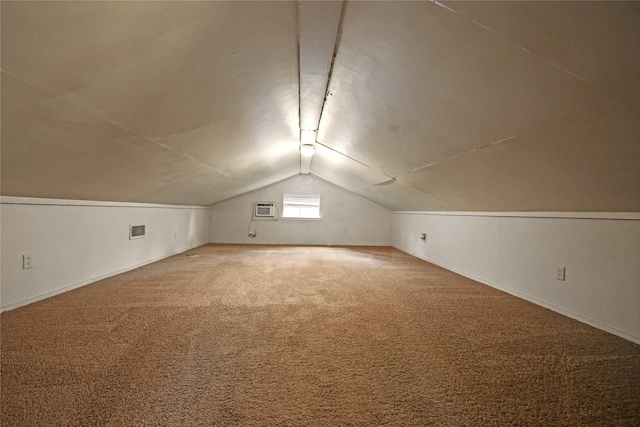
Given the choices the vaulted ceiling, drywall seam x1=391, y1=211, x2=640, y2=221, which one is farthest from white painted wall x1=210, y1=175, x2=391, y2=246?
the vaulted ceiling

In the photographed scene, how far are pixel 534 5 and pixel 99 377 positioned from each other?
7.94ft

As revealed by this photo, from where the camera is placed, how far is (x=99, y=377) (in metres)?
1.39

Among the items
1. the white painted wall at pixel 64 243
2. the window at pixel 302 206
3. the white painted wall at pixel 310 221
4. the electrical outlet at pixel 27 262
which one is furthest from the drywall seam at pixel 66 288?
the window at pixel 302 206

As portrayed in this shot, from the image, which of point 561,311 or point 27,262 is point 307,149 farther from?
point 561,311

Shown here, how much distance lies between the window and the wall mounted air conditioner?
30 centimetres

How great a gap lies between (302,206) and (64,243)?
5.35 m

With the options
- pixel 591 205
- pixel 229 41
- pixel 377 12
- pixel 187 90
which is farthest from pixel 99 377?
pixel 591 205

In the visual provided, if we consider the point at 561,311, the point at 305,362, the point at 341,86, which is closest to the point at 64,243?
the point at 305,362

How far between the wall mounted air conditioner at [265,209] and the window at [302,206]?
0.97ft

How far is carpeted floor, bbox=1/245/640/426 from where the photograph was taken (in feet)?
3.90

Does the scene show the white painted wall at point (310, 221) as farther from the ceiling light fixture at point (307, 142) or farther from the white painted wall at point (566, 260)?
the white painted wall at point (566, 260)

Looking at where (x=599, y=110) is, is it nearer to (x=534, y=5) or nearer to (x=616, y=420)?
(x=534, y=5)

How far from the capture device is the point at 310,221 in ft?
24.9

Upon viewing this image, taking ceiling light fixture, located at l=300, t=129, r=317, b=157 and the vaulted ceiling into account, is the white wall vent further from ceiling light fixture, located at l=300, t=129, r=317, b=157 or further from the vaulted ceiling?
ceiling light fixture, located at l=300, t=129, r=317, b=157
